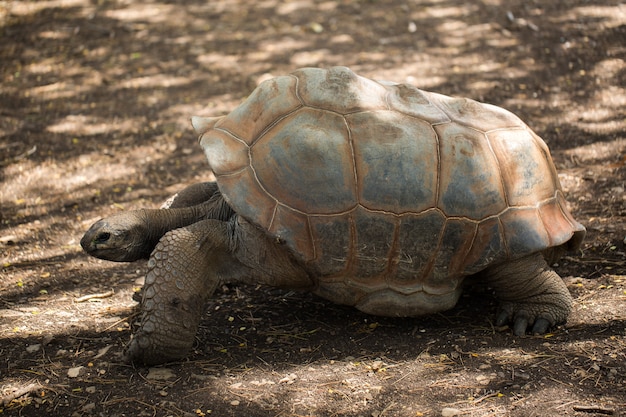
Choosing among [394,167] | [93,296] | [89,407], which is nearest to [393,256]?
[394,167]

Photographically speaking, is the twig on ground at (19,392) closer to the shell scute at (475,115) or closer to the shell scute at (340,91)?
the shell scute at (340,91)

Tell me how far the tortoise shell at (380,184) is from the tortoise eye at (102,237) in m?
0.66

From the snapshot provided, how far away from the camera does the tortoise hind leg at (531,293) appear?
3.70 m

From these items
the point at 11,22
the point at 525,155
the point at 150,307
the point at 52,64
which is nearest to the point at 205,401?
the point at 150,307

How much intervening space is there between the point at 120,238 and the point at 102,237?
0.30 ft

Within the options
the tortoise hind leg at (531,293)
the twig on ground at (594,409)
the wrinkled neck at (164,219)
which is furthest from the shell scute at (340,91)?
the twig on ground at (594,409)

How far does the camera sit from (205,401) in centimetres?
311

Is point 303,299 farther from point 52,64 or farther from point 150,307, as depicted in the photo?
point 52,64

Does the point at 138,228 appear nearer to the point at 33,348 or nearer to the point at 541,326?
the point at 33,348

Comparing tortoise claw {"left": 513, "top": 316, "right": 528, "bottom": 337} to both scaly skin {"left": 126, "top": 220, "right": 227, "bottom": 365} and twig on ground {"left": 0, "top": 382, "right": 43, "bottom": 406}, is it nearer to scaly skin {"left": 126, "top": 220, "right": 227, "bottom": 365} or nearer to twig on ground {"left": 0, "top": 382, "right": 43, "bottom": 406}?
scaly skin {"left": 126, "top": 220, "right": 227, "bottom": 365}

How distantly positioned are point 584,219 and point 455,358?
1.84 m

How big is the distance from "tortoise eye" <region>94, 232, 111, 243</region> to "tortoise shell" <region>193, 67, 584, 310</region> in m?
0.66

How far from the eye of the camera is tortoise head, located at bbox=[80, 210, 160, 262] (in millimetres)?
3621

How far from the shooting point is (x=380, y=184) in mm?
3418
